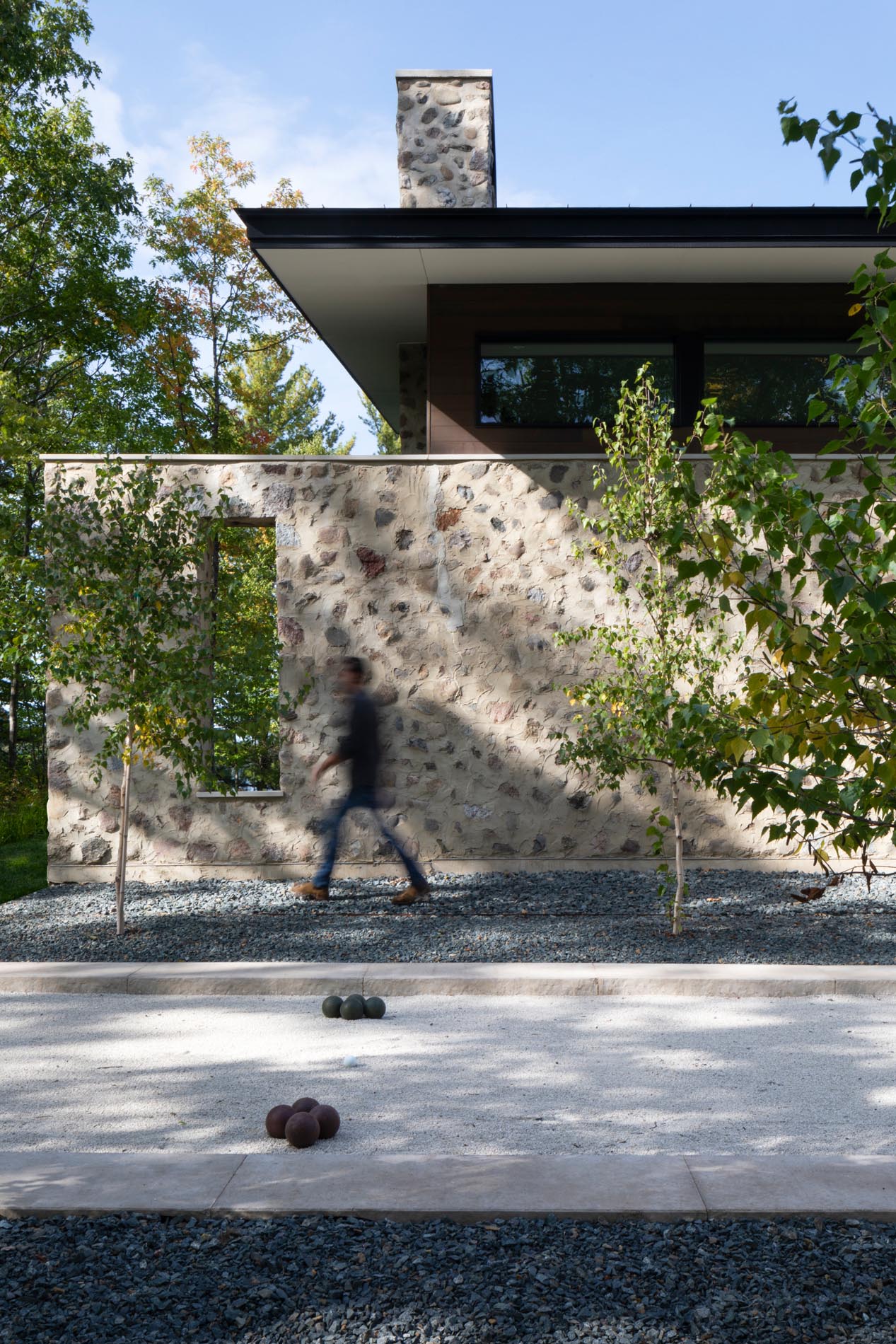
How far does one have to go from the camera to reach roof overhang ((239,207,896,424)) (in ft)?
31.5

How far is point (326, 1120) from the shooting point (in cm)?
427

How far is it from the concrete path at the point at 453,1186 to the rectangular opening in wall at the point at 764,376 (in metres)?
8.48

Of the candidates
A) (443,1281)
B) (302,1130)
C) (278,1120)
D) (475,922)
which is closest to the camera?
(443,1281)

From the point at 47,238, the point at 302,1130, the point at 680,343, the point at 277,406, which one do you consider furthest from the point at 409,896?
the point at 277,406

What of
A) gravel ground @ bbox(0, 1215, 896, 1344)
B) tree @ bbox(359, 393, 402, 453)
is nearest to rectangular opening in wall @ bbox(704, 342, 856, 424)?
gravel ground @ bbox(0, 1215, 896, 1344)

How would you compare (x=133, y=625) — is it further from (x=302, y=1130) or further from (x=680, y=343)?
(x=680, y=343)

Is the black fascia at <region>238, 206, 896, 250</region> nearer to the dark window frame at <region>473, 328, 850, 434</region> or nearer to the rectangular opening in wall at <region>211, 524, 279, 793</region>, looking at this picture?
the dark window frame at <region>473, 328, 850, 434</region>

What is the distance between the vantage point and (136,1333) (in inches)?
107

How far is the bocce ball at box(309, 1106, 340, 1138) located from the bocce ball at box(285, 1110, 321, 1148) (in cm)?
3

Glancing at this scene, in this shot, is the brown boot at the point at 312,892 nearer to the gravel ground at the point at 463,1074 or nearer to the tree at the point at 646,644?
the tree at the point at 646,644

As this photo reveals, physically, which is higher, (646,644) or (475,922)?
(646,644)

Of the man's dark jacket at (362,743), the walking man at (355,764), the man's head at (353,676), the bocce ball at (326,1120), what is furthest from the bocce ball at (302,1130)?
the man's head at (353,676)

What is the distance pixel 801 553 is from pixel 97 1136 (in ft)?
12.0

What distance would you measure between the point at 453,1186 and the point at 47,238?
2213 cm
